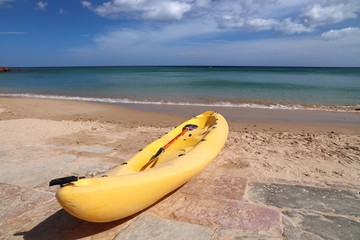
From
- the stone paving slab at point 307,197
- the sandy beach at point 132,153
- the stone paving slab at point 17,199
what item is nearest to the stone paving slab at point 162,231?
the sandy beach at point 132,153

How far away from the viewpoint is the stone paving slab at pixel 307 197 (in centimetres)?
294

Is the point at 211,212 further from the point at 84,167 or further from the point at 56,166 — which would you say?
the point at 56,166

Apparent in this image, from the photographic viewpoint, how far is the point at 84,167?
161 inches

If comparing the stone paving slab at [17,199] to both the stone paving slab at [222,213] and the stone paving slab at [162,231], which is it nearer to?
the stone paving slab at [162,231]

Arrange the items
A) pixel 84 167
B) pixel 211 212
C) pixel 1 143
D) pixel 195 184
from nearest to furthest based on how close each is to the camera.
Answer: pixel 211 212 → pixel 195 184 → pixel 84 167 → pixel 1 143

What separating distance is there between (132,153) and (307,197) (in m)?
2.81

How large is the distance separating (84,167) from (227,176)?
207 cm

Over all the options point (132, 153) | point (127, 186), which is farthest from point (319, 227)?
point (132, 153)

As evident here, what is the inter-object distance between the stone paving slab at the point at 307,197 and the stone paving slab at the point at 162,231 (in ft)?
2.86

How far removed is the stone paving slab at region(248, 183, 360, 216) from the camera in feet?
9.66

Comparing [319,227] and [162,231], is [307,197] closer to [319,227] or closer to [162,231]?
[319,227]

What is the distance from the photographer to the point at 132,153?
481 cm

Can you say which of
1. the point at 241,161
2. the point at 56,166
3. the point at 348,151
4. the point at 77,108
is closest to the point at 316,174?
the point at 241,161

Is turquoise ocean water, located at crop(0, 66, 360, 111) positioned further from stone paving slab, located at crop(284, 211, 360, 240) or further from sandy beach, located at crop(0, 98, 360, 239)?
stone paving slab, located at crop(284, 211, 360, 240)
